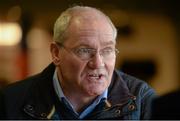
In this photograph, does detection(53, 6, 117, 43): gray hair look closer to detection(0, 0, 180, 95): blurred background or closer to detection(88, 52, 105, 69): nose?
detection(88, 52, 105, 69): nose

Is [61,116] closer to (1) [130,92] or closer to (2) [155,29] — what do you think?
(1) [130,92]

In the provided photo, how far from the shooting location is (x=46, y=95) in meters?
2.60

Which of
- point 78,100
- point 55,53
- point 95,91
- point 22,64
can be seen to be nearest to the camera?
point 95,91

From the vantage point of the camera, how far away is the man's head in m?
2.48

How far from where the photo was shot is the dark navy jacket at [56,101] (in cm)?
250

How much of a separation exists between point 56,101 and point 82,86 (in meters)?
0.17

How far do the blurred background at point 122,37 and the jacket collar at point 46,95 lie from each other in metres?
7.46

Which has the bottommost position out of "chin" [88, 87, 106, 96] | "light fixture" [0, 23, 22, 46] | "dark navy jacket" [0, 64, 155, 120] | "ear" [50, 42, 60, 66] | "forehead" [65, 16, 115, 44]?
"light fixture" [0, 23, 22, 46]

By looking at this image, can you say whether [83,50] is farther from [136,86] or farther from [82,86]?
[136,86]

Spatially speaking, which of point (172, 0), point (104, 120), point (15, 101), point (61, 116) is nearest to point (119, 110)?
point (104, 120)

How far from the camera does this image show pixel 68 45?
2611 mm

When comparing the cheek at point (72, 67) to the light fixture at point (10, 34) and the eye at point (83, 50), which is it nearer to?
the eye at point (83, 50)

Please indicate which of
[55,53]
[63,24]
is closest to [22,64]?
[55,53]

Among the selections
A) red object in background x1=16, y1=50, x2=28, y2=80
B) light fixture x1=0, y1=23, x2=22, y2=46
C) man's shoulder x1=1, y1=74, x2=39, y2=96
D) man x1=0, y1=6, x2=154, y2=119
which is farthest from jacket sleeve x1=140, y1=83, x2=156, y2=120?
light fixture x1=0, y1=23, x2=22, y2=46
